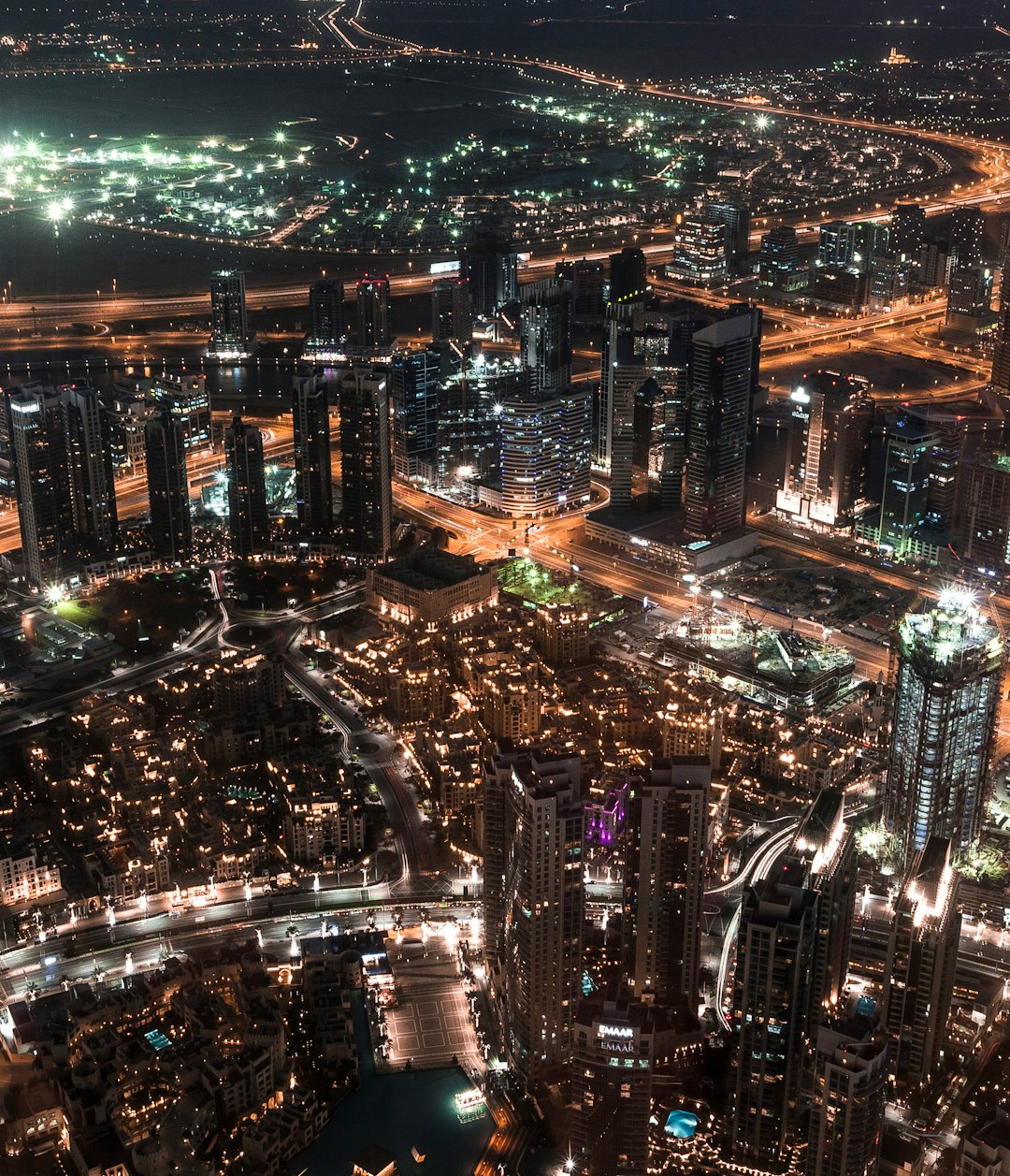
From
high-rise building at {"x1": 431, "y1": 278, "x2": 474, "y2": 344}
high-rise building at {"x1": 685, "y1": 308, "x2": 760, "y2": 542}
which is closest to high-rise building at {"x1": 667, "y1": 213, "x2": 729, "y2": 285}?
high-rise building at {"x1": 431, "y1": 278, "x2": 474, "y2": 344}

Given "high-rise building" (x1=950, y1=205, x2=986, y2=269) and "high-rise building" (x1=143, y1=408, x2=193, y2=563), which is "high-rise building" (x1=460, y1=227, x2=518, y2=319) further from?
"high-rise building" (x1=143, y1=408, x2=193, y2=563)

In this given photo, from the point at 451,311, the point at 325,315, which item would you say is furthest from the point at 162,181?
the point at 451,311

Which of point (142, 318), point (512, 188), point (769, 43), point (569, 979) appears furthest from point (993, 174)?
point (569, 979)

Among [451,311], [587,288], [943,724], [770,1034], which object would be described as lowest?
[770,1034]

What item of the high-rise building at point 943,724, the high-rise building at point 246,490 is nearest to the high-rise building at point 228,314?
the high-rise building at point 246,490

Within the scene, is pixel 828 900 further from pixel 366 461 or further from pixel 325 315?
pixel 325 315

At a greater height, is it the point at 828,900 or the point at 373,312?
the point at 373,312
